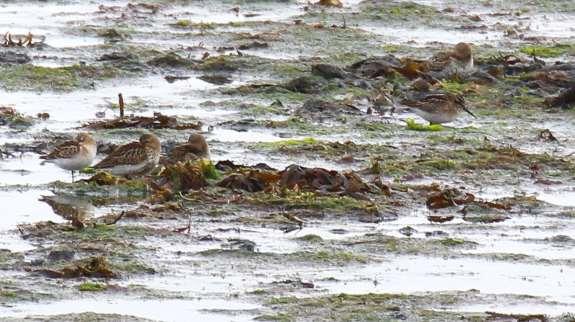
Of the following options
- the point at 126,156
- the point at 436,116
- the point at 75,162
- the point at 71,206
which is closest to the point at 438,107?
the point at 436,116

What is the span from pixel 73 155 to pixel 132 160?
1.48 feet

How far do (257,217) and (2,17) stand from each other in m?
11.6

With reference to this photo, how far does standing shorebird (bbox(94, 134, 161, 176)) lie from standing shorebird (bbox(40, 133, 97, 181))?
15 centimetres

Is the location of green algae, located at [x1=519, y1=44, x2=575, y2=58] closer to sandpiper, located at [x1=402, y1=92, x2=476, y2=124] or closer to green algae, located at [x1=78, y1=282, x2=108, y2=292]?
sandpiper, located at [x1=402, y1=92, x2=476, y2=124]

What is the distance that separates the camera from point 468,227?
40.6 feet

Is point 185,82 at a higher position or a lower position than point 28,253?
lower

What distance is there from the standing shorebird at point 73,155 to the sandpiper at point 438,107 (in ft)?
13.4

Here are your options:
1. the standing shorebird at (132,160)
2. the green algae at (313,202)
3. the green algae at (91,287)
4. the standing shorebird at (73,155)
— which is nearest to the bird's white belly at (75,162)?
the standing shorebird at (73,155)

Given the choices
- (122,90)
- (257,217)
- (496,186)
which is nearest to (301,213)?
(257,217)

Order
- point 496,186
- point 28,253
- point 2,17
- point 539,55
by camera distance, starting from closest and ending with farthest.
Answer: point 28,253 < point 496,186 < point 539,55 < point 2,17

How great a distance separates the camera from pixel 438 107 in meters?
16.7

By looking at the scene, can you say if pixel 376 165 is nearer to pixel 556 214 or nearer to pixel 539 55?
pixel 556 214

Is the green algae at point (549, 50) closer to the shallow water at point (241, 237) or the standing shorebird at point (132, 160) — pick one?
the shallow water at point (241, 237)

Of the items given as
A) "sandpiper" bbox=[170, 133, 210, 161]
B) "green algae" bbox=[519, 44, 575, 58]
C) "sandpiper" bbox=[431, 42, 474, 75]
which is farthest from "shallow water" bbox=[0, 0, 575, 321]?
"green algae" bbox=[519, 44, 575, 58]
